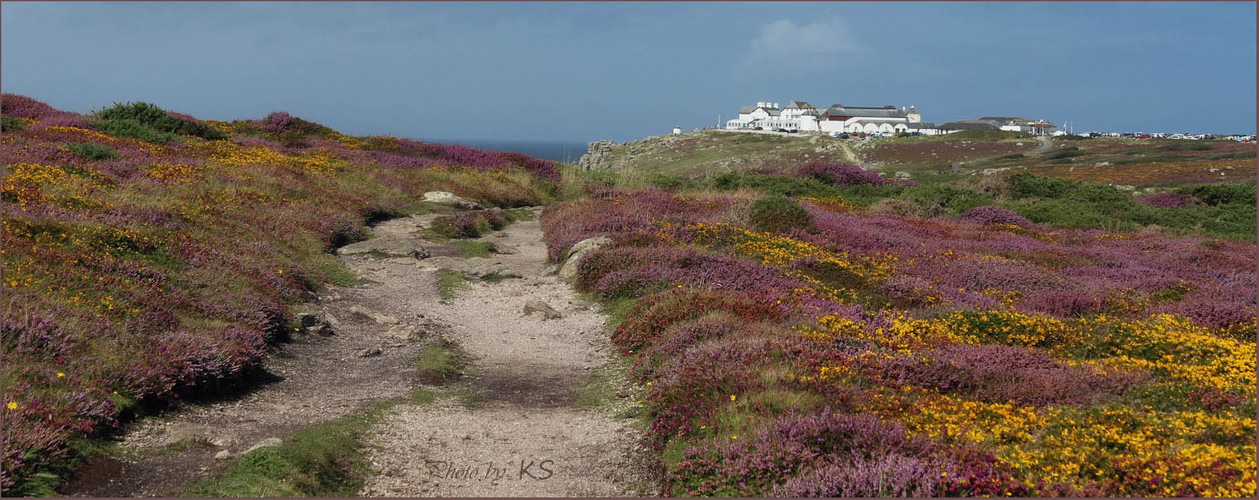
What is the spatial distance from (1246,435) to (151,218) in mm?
17570

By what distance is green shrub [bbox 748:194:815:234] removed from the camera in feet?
73.8

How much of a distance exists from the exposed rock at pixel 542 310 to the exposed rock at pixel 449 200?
14.6m

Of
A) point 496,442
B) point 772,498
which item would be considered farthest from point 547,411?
point 772,498

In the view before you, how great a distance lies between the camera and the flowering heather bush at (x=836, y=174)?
41.7 m

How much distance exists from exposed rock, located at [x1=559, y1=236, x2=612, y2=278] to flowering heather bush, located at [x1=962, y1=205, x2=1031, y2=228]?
17468 millimetres

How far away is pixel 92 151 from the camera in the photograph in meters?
23.4

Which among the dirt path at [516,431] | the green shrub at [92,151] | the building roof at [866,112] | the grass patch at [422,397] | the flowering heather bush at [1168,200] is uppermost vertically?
the building roof at [866,112]

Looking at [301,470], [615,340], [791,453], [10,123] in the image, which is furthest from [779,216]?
[10,123]

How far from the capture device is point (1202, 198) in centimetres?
3766

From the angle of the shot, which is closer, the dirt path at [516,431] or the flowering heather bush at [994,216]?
the dirt path at [516,431]

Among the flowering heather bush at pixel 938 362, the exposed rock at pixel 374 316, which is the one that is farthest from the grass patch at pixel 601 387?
the exposed rock at pixel 374 316

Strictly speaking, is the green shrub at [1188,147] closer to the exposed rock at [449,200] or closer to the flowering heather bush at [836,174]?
the flowering heather bush at [836,174]

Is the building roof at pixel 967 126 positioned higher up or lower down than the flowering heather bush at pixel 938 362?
higher up

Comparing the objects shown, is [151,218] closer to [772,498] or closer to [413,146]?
[772,498]
